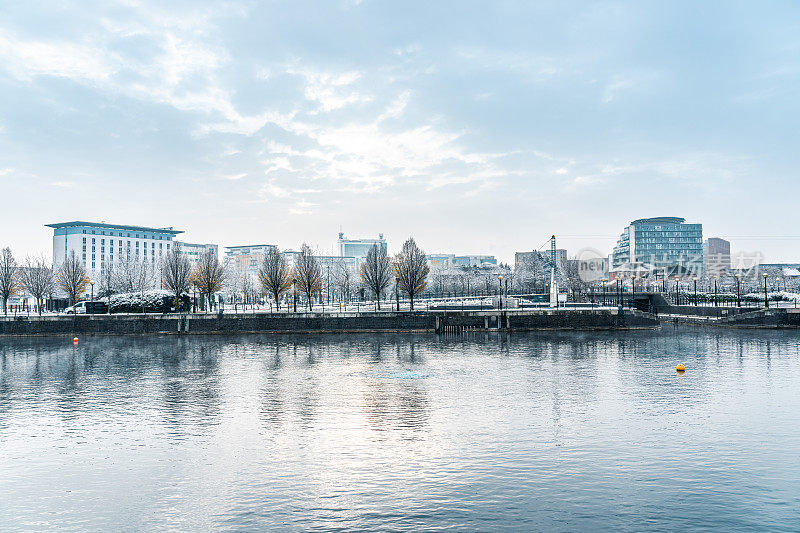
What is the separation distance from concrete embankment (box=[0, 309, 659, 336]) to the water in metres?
31.7

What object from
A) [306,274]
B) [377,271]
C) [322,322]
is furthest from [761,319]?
Answer: [306,274]

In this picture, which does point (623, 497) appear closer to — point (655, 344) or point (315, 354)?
point (315, 354)

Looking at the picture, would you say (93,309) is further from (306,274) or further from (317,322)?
(306,274)

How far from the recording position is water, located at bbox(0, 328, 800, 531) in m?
16.9

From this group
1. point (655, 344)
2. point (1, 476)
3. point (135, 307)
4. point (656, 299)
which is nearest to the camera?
point (1, 476)

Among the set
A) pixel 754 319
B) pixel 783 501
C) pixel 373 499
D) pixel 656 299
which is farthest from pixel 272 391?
pixel 656 299

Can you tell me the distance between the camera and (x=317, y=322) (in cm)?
7900

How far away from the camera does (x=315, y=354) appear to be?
2212 inches

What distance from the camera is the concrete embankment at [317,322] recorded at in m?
78.9

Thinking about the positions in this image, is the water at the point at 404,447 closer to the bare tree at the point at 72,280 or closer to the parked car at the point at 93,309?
the parked car at the point at 93,309

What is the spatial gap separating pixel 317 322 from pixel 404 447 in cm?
5681

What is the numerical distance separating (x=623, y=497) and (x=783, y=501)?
4.37 meters

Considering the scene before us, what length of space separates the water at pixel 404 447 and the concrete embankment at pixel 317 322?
31690 millimetres

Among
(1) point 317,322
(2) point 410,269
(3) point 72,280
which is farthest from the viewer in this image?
(3) point 72,280
